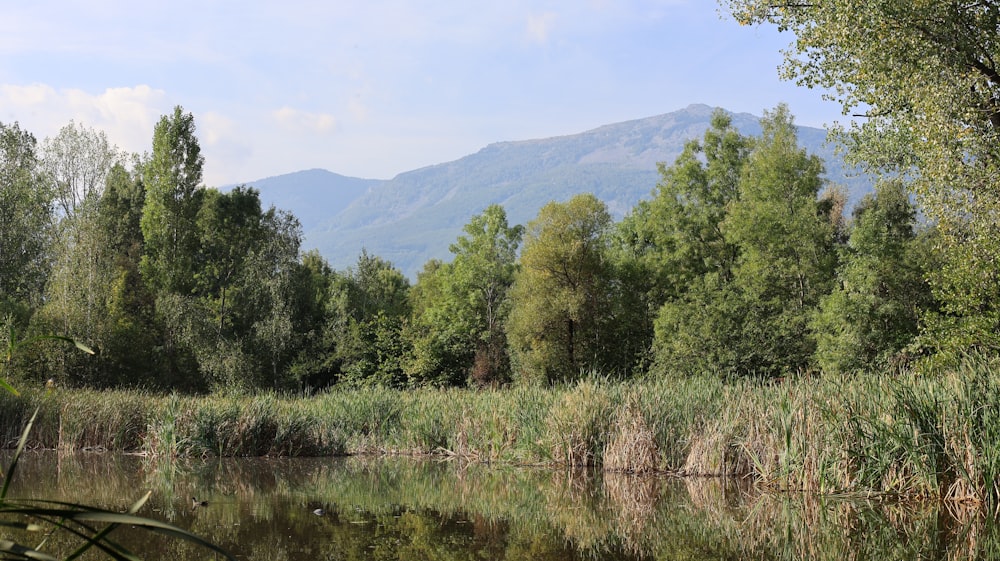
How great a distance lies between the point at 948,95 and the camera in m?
14.9

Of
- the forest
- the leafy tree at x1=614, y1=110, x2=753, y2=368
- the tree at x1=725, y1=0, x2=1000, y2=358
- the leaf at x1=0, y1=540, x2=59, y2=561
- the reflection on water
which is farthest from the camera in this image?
the leafy tree at x1=614, y1=110, x2=753, y2=368

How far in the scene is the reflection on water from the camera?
8992 millimetres

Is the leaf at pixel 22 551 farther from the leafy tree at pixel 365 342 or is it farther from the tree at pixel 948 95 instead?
the leafy tree at pixel 365 342

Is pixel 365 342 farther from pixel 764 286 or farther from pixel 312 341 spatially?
pixel 764 286

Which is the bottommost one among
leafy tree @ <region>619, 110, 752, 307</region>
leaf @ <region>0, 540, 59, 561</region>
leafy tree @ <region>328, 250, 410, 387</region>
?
leafy tree @ <region>328, 250, 410, 387</region>

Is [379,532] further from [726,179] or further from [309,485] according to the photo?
[726,179]

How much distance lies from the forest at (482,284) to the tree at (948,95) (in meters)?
11.2

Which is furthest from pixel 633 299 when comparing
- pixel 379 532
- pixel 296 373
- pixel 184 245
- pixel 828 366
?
pixel 379 532

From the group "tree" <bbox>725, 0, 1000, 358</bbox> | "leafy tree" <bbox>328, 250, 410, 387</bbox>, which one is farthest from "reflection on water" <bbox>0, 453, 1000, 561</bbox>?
"leafy tree" <bbox>328, 250, 410, 387</bbox>

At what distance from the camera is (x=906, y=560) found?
8188mm

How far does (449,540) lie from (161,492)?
560 cm

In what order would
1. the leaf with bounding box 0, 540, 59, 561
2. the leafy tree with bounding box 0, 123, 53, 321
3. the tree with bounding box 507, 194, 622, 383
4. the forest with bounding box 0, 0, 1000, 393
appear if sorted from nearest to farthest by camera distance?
the leaf with bounding box 0, 540, 59, 561 → the forest with bounding box 0, 0, 1000, 393 → the tree with bounding box 507, 194, 622, 383 → the leafy tree with bounding box 0, 123, 53, 321

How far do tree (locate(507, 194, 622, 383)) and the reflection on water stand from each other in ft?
69.5

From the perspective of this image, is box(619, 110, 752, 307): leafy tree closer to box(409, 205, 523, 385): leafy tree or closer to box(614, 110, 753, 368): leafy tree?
box(614, 110, 753, 368): leafy tree
